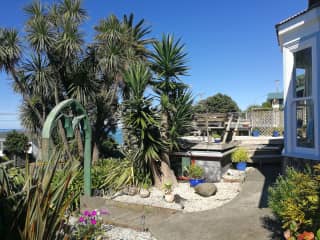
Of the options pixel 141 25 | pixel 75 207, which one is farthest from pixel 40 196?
pixel 141 25

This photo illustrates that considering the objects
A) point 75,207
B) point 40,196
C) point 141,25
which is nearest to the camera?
point 40,196

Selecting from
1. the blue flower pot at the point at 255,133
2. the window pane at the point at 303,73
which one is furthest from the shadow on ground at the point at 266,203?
the blue flower pot at the point at 255,133

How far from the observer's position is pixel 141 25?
1578 centimetres

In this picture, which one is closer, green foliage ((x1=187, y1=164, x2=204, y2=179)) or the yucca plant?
the yucca plant

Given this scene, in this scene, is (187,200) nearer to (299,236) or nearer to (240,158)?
(240,158)

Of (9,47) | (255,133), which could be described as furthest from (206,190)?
(255,133)

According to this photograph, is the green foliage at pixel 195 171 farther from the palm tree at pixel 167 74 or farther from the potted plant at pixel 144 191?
the potted plant at pixel 144 191

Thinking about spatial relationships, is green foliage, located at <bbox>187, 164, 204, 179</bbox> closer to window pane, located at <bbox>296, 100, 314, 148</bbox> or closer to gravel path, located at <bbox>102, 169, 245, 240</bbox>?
gravel path, located at <bbox>102, 169, 245, 240</bbox>

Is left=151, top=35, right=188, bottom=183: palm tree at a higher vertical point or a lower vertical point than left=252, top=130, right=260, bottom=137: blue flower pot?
higher

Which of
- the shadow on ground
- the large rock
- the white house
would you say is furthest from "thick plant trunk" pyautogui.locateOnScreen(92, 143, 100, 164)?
the white house

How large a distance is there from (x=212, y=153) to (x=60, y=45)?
25.9 ft

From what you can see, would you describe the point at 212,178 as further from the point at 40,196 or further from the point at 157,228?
the point at 40,196

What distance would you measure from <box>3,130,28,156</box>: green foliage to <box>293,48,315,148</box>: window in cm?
1480

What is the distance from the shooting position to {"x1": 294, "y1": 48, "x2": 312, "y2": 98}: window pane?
603cm
